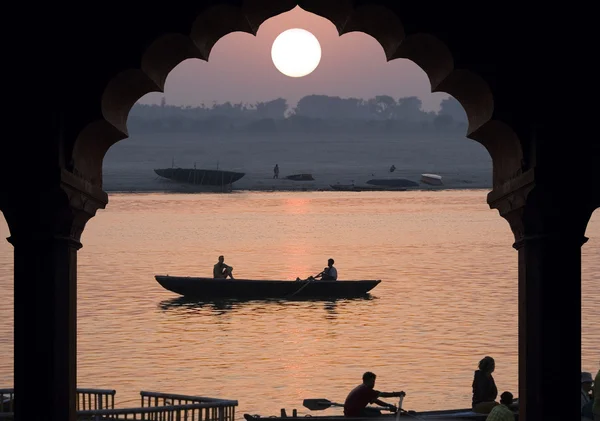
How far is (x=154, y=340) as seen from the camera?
41.8 meters

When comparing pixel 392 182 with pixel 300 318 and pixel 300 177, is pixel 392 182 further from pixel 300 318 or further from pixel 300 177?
pixel 300 318

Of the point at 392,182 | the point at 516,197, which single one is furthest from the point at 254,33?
the point at 392,182

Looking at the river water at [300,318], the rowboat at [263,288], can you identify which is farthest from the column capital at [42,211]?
the rowboat at [263,288]

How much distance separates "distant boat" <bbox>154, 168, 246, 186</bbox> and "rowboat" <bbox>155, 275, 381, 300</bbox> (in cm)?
10517

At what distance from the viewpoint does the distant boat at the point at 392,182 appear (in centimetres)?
16200

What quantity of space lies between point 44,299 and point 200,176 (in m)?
143

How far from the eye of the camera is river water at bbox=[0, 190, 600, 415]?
33.2 metres

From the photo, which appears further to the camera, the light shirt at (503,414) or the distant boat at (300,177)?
the distant boat at (300,177)

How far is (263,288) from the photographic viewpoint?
44969mm

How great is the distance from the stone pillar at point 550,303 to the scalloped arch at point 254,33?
393mm

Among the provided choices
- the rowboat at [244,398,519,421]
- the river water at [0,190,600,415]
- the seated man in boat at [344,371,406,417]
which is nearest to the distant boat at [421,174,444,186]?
the river water at [0,190,600,415]

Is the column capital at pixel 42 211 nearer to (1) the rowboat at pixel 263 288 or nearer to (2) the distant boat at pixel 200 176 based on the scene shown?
(1) the rowboat at pixel 263 288

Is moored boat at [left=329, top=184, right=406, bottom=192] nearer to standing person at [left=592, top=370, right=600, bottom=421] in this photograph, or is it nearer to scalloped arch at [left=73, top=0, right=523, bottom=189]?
standing person at [left=592, top=370, right=600, bottom=421]

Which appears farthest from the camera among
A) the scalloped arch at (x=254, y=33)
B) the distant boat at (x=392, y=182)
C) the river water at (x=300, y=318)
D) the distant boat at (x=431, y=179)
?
the distant boat at (x=431, y=179)
